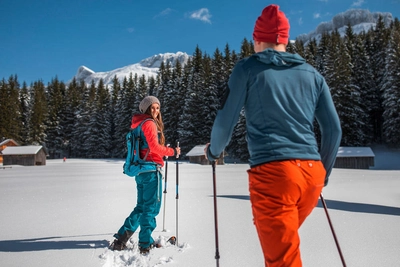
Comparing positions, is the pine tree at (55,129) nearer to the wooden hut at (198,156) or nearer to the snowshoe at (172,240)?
the wooden hut at (198,156)

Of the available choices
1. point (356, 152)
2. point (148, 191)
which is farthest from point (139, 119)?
point (356, 152)

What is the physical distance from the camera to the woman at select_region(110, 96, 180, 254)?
3.54 meters

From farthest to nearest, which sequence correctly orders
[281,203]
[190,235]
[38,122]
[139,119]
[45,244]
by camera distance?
[38,122], [190,235], [45,244], [139,119], [281,203]

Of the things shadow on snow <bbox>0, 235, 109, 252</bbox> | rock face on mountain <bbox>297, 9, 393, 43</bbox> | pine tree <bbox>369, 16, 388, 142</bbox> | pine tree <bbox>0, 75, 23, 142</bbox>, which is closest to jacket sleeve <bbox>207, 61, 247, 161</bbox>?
shadow on snow <bbox>0, 235, 109, 252</bbox>

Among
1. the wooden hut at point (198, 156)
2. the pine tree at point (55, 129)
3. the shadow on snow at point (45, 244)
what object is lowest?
the shadow on snow at point (45, 244)

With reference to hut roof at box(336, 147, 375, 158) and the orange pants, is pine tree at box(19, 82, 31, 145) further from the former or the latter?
the orange pants

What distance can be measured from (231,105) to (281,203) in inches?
23.4

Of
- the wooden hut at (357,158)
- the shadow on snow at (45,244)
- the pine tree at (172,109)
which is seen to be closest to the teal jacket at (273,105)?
the shadow on snow at (45,244)

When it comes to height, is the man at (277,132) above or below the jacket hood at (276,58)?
below

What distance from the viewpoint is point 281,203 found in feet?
4.98

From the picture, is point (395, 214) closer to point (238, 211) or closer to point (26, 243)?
point (238, 211)

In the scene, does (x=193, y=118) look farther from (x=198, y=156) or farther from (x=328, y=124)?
(x=328, y=124)

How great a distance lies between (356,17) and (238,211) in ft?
590

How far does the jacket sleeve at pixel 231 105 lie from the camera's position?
1629 millimetres
